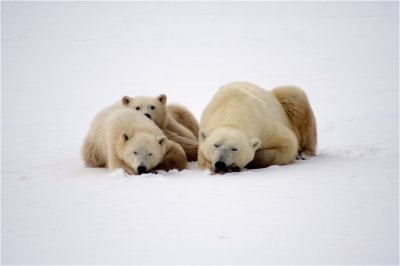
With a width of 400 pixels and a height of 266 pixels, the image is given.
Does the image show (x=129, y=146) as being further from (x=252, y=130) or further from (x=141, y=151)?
(x=252, y=130)

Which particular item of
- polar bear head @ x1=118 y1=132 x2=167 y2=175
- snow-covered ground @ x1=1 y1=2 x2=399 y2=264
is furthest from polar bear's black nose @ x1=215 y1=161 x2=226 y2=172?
polar bear head @ x1=118 y1=132 x2=167 y2=175

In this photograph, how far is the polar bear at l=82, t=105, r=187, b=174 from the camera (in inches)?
291

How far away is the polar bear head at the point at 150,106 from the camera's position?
931cm

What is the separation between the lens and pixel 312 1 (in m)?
46.3

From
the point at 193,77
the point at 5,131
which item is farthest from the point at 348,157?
the point at 193,77

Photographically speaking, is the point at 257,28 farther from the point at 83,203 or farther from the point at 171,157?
the point at 83,203

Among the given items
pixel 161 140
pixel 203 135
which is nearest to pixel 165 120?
pixel 161 140

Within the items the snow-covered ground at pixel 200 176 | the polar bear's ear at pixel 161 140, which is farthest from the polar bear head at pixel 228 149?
the polar bear's ear at pixel 161 140

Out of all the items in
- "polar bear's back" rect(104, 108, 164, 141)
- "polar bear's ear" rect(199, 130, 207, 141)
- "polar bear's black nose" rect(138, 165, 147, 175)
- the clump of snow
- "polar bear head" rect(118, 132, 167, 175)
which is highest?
"polar bear's back" rect(104, 108, 164, 141)

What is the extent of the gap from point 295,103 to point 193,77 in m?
15.7

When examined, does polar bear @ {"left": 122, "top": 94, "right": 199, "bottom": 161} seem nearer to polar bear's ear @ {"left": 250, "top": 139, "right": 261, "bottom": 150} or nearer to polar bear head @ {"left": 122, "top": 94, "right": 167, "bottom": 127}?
polar bear head @ {"left": 122, "top": 94, "right": 167, "bottom": 127}

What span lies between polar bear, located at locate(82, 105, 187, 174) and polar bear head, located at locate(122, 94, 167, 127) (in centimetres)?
47

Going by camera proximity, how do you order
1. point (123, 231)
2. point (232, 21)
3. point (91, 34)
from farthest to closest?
point (232, 21) → point (91, 34) → point (123, 231)

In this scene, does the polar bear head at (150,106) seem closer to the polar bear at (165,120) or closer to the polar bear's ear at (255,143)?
the polar bear at (165,120)
